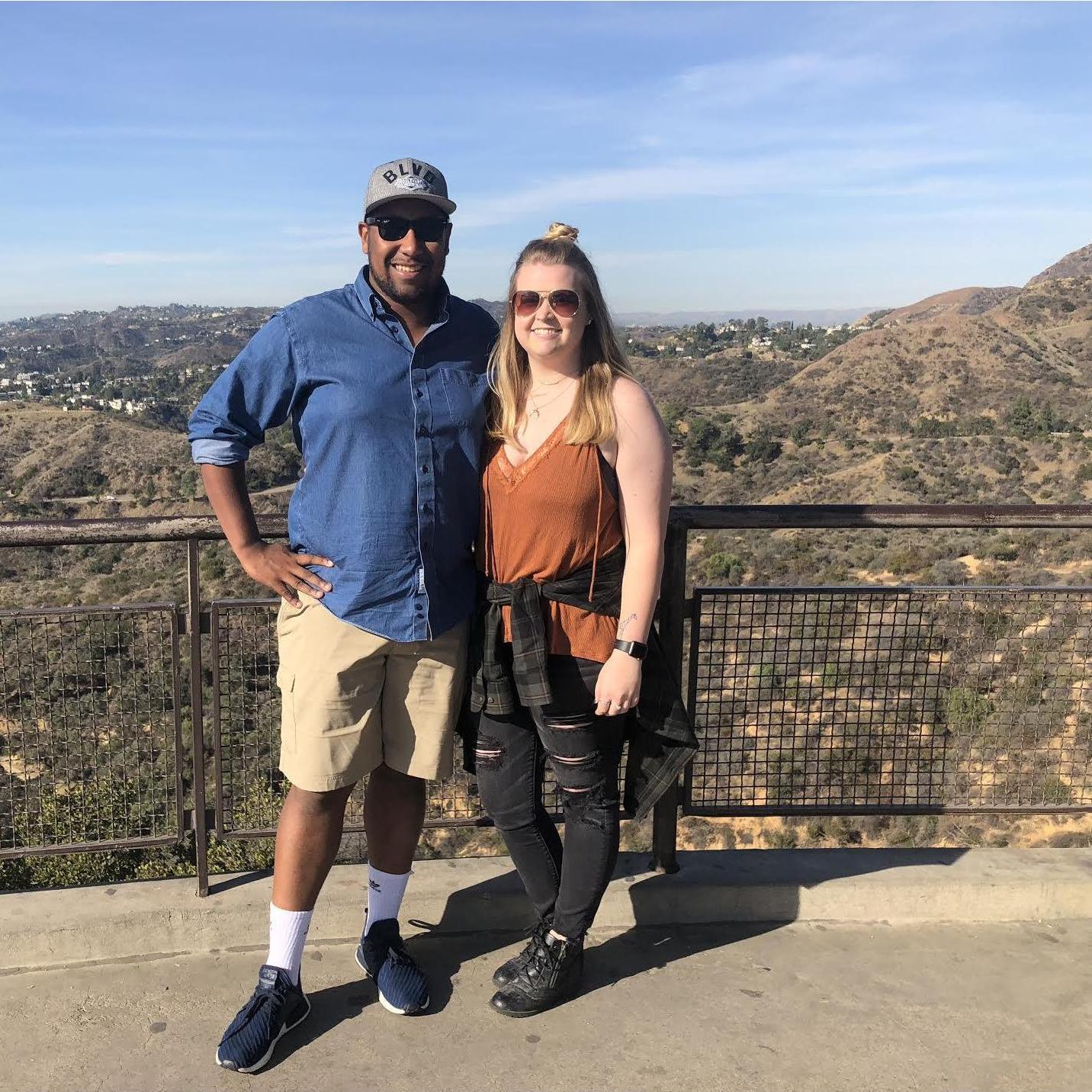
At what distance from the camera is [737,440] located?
109ft

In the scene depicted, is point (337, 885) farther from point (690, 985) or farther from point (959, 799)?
point (959, 799)

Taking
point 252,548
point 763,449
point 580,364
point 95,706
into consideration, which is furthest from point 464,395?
point 763,449

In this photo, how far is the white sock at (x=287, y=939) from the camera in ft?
8.38

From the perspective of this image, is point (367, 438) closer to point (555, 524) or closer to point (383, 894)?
point (555, 524)

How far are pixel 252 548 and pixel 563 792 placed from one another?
0.97m

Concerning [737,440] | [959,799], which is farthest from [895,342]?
[959,799]

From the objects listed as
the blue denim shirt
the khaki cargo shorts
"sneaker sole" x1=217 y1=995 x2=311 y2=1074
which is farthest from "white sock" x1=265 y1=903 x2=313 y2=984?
the blue denim shirt

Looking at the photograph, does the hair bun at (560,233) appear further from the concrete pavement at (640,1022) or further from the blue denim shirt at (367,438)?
the concrete pavement at (640,1022)

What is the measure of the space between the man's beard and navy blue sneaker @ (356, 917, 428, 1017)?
5.26 feet

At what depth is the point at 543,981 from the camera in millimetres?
2615

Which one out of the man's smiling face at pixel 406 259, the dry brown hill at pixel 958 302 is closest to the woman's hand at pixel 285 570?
the man's smiling face at pixel 406 259

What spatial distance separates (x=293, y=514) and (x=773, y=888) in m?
1.80

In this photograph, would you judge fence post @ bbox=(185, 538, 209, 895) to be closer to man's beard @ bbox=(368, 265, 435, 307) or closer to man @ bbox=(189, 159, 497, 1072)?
man @ bbox=(189, 159, 497, 1072)

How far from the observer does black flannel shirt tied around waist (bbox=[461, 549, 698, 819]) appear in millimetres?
2449
